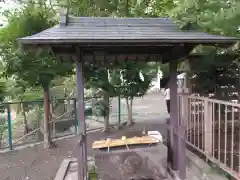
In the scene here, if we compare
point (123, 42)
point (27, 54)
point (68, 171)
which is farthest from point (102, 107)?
point (123, 42)

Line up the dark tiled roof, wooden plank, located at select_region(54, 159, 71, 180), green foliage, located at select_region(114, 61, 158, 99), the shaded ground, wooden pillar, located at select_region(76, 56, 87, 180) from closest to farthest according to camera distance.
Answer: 1. the dark tiled roof
2. wooden pillar, located at select_region(76, 56, 87, 180)
3. wooden plank, located at select_region(54, 159, 71, 180)
4. the shaded ground
5. green foliage, located at select_region(114, 61, 158, 99)

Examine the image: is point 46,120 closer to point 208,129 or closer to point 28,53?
point 28,53

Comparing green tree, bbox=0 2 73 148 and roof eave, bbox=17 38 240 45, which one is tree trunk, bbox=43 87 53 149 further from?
roof eave, bbox=17 38 240 45

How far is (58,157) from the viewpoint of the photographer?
597 centimetres

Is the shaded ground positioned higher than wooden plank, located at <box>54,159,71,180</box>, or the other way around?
wooden plank, located at <box>54,159,71,180</box>

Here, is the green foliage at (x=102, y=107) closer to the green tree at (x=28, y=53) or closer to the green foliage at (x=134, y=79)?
the green foliage at (x=134, y=79)

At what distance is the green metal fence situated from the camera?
6.47 m

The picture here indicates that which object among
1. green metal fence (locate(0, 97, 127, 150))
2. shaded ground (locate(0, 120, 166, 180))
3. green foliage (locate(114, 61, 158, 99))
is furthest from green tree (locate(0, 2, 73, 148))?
green foliage (locate(114, 61, 158, 99))

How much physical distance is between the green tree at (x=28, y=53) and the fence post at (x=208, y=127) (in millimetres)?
3624

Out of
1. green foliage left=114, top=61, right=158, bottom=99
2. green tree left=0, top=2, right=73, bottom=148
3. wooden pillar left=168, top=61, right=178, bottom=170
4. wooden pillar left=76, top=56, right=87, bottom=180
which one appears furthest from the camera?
green foliage left=114, top=61, right=158, bottom=99

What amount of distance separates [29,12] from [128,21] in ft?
10.9

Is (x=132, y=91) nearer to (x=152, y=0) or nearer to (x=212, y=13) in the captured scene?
(x=152, y=0)

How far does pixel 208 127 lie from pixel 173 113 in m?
0.68

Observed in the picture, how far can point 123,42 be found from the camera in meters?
3.11
